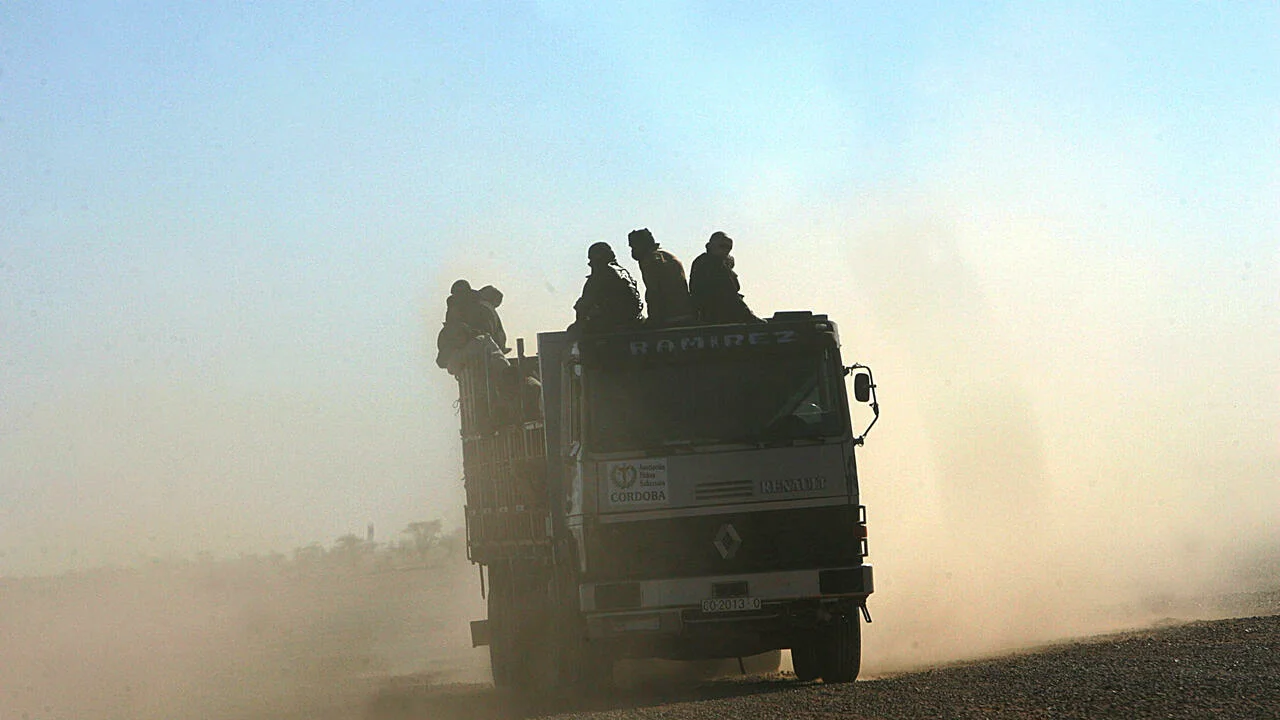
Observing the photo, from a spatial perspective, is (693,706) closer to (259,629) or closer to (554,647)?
(554,647)

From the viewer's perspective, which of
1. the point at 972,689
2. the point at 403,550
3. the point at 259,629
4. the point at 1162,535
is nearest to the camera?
the point at 972,689

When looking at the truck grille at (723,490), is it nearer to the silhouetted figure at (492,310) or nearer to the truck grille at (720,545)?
the truck grille at (720,545)

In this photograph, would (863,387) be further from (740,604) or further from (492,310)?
(492,310)

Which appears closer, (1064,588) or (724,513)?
(724,513)

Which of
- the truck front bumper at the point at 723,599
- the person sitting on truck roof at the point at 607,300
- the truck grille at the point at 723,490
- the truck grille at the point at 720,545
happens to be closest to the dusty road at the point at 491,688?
the truck front bumper at the point at 723,599

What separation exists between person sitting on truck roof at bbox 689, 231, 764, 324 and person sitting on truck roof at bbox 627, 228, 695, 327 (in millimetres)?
100

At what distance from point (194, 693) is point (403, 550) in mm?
98164

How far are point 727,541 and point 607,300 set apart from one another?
2.51 metres

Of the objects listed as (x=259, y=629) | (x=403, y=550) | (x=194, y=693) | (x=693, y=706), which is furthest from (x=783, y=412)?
(x=403, y=550)

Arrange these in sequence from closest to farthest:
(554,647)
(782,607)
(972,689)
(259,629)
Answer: (972,689) < (782,607) < (554,647) < (259,629)

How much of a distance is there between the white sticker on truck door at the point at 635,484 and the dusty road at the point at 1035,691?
65.9 inches

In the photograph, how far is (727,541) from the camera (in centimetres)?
1445

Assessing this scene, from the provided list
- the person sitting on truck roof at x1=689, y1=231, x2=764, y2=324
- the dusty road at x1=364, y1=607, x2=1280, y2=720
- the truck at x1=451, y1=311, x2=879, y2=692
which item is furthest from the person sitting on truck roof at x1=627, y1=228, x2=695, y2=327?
the dusty road at x1=364, y1=607, x2=1280, y2=720

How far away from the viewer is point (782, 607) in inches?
566
